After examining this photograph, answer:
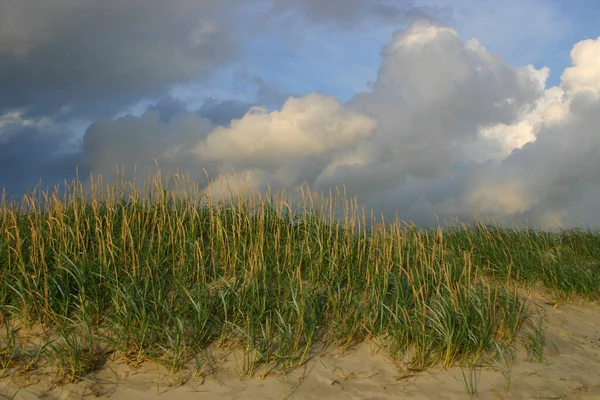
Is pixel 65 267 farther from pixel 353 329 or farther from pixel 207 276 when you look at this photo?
pixel 353 329

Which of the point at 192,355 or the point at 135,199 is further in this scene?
the point at 135,199

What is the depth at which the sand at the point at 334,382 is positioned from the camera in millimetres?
4000

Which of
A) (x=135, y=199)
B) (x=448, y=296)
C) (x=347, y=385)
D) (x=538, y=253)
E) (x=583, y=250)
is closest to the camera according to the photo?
(x=347, y=385)

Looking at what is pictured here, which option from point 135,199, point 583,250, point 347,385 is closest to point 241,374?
point 347,385

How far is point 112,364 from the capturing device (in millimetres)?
4309

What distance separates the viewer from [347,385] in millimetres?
4234

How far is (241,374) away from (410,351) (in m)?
1.68

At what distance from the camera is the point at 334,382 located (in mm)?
4258

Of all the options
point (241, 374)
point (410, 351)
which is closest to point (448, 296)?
point (410, 351)

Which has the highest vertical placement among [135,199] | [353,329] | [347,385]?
[135,199]

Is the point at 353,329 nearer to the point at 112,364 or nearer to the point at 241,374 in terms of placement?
the point at 241,374

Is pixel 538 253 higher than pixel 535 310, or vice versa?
pixel 538 253

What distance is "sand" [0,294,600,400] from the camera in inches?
157

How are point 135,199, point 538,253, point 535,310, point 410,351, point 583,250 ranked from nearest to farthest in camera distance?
point 410,351 → point 535,310 → point 135,199 → point 538,253 → point 583,250
